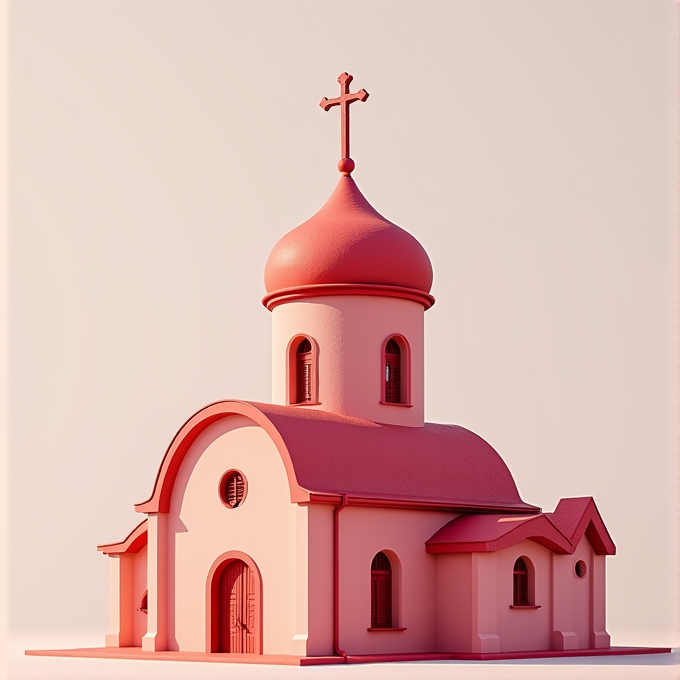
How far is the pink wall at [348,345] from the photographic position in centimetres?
3394

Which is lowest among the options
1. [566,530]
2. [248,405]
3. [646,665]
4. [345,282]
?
[646,665]

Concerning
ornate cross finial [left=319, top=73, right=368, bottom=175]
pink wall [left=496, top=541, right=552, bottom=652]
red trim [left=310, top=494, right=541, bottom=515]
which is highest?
ornate cross finial [left=319, top=73, right=368, bottom=175]

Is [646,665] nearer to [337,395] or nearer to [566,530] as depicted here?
[566,530]

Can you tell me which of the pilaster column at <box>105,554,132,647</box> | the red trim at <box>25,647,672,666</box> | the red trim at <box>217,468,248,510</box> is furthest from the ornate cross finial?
the red trim at <box>25,647,672,666</box>

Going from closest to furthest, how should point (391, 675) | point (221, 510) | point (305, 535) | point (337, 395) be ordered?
1. point (391, 675)
2. point (305, 535)
3. point (221, 510)
4. point (337, 395)

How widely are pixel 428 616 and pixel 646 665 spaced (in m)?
4.95

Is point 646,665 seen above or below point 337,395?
below

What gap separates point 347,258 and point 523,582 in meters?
8.35

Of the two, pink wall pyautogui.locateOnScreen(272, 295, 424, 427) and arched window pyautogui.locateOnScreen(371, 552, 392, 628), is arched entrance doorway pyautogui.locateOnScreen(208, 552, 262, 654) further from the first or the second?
pink wall pyautogui.locateOnScreen(272, 295, 424, 427)

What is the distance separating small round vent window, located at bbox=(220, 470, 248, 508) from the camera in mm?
31422

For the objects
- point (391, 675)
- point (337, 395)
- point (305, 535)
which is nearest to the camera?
point (391, 675)

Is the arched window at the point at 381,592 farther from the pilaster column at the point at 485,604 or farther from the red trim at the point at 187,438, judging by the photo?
the red trim at the point at 187,438

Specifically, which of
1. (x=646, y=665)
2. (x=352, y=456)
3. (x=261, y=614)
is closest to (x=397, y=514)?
(x=352, y=456)

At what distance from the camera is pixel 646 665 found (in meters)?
30.0
